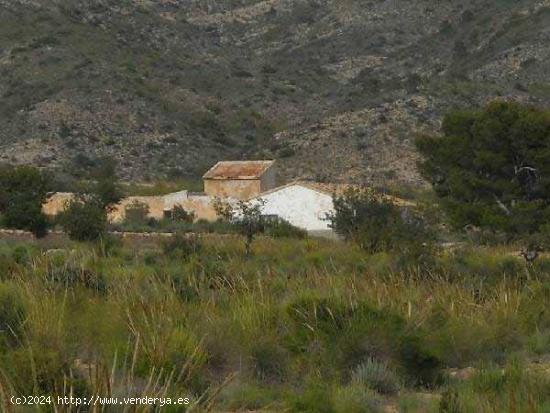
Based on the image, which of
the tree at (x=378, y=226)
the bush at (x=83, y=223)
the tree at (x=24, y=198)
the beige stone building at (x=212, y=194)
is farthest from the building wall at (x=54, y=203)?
the tree at (x=378, y=226)

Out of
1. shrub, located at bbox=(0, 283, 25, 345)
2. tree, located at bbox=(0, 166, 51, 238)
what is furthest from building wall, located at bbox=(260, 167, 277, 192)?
shrub, located at bbox=(0, 283, 25, 345)

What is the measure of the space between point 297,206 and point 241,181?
5214mm

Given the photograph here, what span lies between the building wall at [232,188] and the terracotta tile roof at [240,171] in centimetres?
26

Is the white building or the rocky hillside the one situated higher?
the rocky hillside

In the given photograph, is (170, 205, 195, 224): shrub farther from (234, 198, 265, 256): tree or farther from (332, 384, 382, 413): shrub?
(332, 384, 382, 413): shrub

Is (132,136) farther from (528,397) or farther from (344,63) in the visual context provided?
(528,397)

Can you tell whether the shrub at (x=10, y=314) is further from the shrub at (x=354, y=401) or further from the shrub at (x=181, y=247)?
the shrub at (x=181, y=247)

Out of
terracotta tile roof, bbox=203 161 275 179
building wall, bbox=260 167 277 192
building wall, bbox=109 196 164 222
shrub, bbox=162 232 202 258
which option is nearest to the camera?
shrub, bbox=162 232 202 258

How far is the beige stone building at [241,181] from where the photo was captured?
47.5 metres

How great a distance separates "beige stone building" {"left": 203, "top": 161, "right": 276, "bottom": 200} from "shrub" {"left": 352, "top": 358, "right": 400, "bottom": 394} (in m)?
Result: 38.5

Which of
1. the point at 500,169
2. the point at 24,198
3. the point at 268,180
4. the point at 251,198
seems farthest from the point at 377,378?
the point at 268,180

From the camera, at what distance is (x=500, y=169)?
3500 centimetres

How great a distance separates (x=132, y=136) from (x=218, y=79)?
65.7 ft

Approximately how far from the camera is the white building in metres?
43.1
